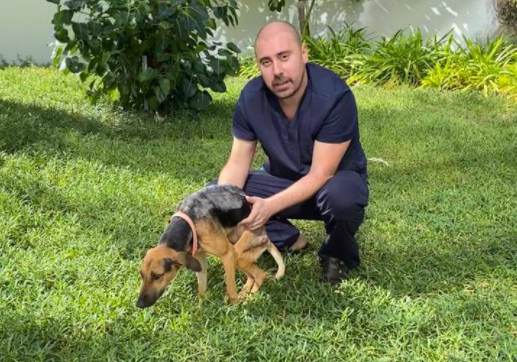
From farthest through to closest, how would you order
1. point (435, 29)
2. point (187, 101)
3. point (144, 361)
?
point (435, 29)
point (187, 101)
point (144, 361)

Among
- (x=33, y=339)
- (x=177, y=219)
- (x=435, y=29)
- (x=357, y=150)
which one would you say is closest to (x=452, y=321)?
(x=357, y=150)

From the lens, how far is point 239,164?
10.7 feet

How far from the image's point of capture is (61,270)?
3168 millimetres

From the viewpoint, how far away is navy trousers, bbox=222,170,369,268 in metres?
3.00

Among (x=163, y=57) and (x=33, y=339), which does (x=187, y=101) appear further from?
(x=33, y=339)

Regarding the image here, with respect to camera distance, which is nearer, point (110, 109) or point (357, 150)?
point (357, 150)

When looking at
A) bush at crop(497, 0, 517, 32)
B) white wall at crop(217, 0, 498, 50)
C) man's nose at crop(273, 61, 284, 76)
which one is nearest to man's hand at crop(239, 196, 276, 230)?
man's nose at crop(273, 61, 284, 76)

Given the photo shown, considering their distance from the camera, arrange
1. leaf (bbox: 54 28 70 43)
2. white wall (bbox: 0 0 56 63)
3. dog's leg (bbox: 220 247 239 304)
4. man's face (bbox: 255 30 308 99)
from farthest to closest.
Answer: white wall (bbox: 0 0 56 63) < leaf (bbox: 54 28 70 43) < man's face (bbox: 255 30 308 99) < dog's leg (bbox: 220 247 239 304)

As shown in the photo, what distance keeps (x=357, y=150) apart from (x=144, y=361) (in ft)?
5.11

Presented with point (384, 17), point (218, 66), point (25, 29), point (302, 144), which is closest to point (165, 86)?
point (218, 66)

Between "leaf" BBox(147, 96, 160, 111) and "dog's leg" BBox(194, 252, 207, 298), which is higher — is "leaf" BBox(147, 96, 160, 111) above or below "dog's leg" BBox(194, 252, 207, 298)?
below

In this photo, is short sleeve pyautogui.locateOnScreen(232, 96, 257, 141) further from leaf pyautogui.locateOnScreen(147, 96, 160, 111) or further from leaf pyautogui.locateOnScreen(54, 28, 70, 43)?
leaf pyautogui.locateOnScreen(54, 28, 70, 43)

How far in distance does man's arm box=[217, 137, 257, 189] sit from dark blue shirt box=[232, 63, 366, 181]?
0.04 m

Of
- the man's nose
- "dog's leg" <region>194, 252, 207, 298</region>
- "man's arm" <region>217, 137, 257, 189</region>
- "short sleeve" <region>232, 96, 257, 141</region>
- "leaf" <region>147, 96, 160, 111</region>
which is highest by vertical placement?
the man's nose
